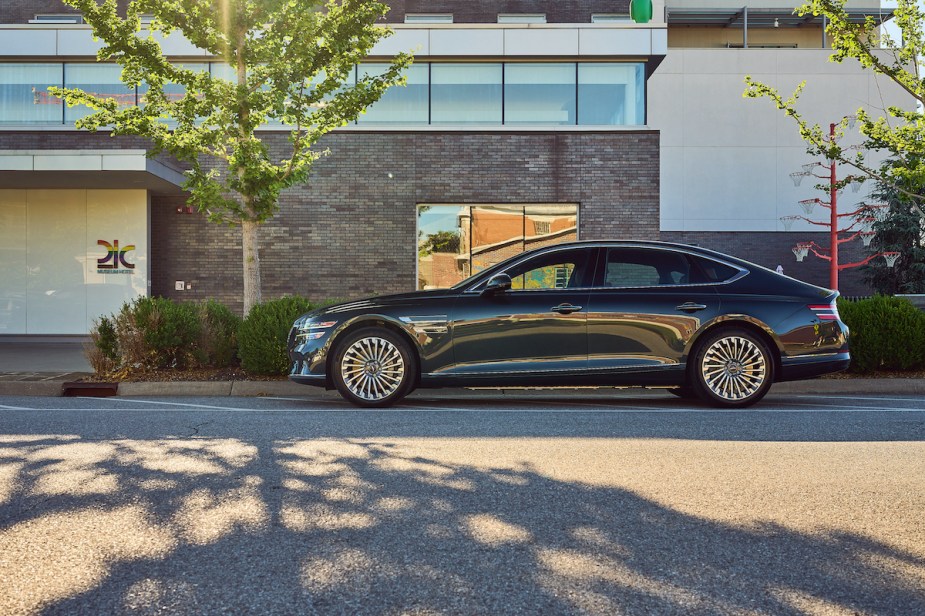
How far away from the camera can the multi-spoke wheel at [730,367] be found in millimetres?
8875

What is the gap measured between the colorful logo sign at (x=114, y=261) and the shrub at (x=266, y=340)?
950 cm

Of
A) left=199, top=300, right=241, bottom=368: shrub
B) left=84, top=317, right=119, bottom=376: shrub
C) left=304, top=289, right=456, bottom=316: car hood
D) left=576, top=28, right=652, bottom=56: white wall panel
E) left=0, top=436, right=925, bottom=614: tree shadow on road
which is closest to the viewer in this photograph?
left=0, top=436, right=925, bottom=614: tree shadow on road

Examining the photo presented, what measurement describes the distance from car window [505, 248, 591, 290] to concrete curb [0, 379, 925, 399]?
1.75m

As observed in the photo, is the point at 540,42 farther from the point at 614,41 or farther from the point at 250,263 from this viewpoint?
the point at 250,263

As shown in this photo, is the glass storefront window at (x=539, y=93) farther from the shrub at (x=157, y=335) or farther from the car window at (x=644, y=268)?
the car window at (x=644, y=268)

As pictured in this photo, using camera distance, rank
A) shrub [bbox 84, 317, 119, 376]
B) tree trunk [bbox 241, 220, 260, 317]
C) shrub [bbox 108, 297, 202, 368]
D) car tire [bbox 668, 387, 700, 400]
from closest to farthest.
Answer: car tire [bbox 668, 387, 700, 400] < shrub [bbox 108, 297, 202, 368] < shrub [bbox 84, 317, 119, 376] < tree trunk [bbox 241, 220, 260, 317]

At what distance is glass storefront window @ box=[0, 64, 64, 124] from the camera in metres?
19.7

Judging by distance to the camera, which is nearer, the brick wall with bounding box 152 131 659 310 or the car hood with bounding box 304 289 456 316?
the car hood with bounding box 304 289 456 316

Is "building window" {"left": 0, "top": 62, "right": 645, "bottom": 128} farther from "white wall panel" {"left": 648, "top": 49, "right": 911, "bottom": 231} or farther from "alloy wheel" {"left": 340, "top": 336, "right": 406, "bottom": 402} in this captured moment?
"white wall panel" {"left": 648, "top": 49, "right": 911, "bottom": 231}

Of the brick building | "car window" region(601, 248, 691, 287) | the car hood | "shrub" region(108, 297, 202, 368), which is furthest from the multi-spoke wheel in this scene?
the brick building

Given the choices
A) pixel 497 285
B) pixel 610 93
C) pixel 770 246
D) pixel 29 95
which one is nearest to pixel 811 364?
pixel 497 285

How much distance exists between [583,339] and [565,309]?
355 mm

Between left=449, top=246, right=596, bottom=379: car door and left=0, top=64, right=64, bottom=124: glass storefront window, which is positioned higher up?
left=0, top=64, right=64, bottom=124: glass storefront window

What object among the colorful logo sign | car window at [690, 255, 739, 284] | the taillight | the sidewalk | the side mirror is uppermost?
the colorful logo sign
